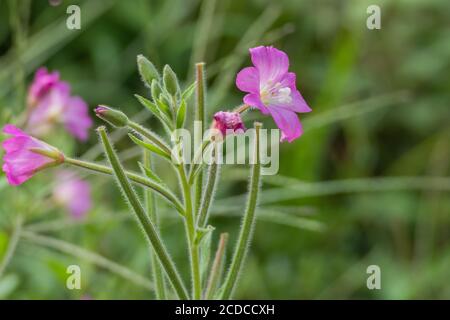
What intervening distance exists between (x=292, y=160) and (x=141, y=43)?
19.9 inches

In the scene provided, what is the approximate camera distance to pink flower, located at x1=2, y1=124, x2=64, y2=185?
711mm

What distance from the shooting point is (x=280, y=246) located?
5.87ft

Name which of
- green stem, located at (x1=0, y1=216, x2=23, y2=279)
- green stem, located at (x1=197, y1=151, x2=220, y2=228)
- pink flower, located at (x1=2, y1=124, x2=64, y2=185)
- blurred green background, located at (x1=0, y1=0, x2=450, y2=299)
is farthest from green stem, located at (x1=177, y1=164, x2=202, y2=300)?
blurred green background, located at (x1=0, y1=0, x2=450, y2=299)

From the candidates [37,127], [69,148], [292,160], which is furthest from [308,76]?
[37,127]

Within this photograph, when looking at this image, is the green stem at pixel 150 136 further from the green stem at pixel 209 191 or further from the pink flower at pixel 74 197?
the pink flower at pixel 74 197

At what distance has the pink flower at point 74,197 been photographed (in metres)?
1.34

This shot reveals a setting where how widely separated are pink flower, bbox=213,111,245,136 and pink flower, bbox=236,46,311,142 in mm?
20

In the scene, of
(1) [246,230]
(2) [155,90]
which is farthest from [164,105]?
(1) [246,230]

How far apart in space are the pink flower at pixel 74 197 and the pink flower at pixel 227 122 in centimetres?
70

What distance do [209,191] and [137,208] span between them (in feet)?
0.21

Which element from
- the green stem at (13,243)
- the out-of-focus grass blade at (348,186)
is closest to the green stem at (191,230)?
the green stem at (13,243)

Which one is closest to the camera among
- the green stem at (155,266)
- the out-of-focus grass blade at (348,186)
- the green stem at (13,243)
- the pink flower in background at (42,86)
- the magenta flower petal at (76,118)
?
the green stem at (155,266)

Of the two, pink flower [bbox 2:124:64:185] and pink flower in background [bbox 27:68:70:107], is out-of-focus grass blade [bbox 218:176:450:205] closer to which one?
pink flower in background [bbox 27:68:70:107]

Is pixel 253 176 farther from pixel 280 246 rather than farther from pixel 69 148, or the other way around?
pixel 280 246
